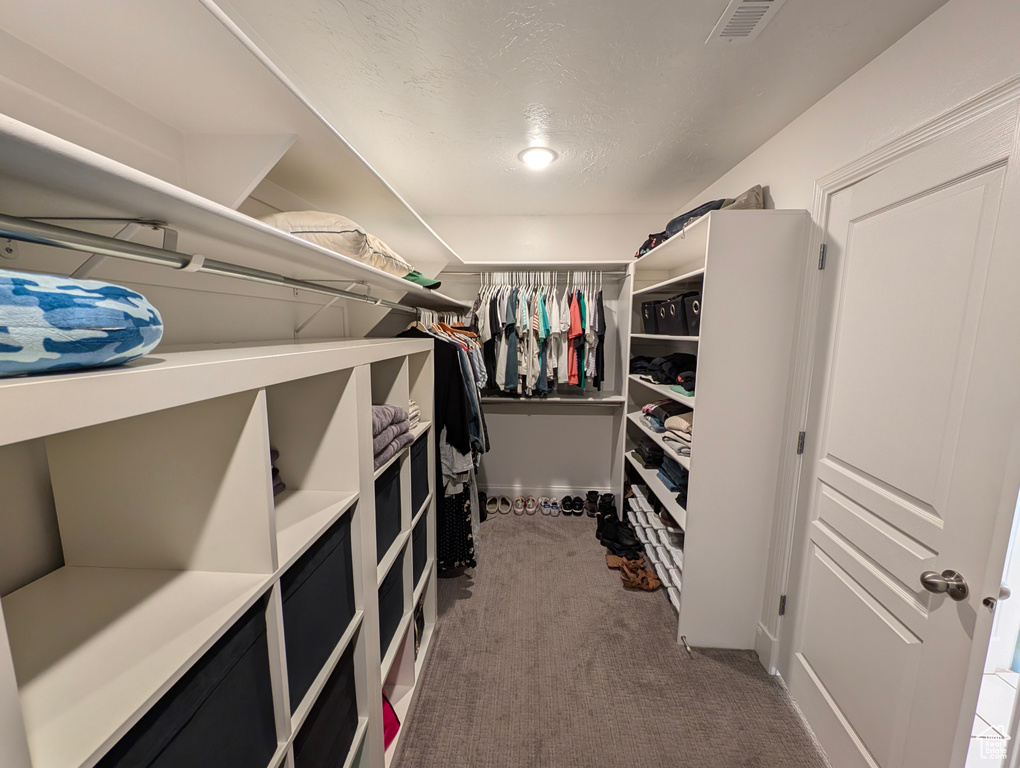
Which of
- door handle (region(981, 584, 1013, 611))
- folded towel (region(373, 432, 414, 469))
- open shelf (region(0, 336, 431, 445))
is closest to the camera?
open shelf (region(0, 336, 431, 445))

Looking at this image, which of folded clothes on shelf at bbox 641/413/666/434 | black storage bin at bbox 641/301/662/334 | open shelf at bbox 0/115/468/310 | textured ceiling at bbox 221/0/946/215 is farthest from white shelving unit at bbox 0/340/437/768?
black storage bin at bbox 641/301/662/334

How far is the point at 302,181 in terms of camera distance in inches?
48.6

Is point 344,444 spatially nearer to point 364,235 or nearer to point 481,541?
point 364,235

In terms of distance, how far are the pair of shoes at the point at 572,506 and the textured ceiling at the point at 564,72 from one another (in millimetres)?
2472

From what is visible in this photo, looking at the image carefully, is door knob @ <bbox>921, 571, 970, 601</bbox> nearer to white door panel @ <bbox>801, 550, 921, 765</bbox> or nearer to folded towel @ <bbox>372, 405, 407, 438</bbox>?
white door panel @ <bbox>801, 550, 921, 765</bbox>

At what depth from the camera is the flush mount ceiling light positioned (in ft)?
6.33

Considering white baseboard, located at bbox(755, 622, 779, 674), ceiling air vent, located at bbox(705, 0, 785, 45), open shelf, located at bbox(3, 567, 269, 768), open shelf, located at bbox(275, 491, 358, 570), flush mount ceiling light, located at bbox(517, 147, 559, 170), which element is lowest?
white baseboard, located at bbox(755, 622, 779, 674)

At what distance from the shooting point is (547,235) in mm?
3117

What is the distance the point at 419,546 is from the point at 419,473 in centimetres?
35

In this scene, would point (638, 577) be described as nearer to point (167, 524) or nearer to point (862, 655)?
point (862, 655)

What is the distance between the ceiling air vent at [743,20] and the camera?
3.42ft

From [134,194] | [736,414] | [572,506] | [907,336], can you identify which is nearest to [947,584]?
[907,336]

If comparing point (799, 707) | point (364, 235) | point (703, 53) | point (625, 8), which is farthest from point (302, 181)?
point (799, 707)

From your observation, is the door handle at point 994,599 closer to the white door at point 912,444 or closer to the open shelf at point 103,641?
the white door at point 912,444
